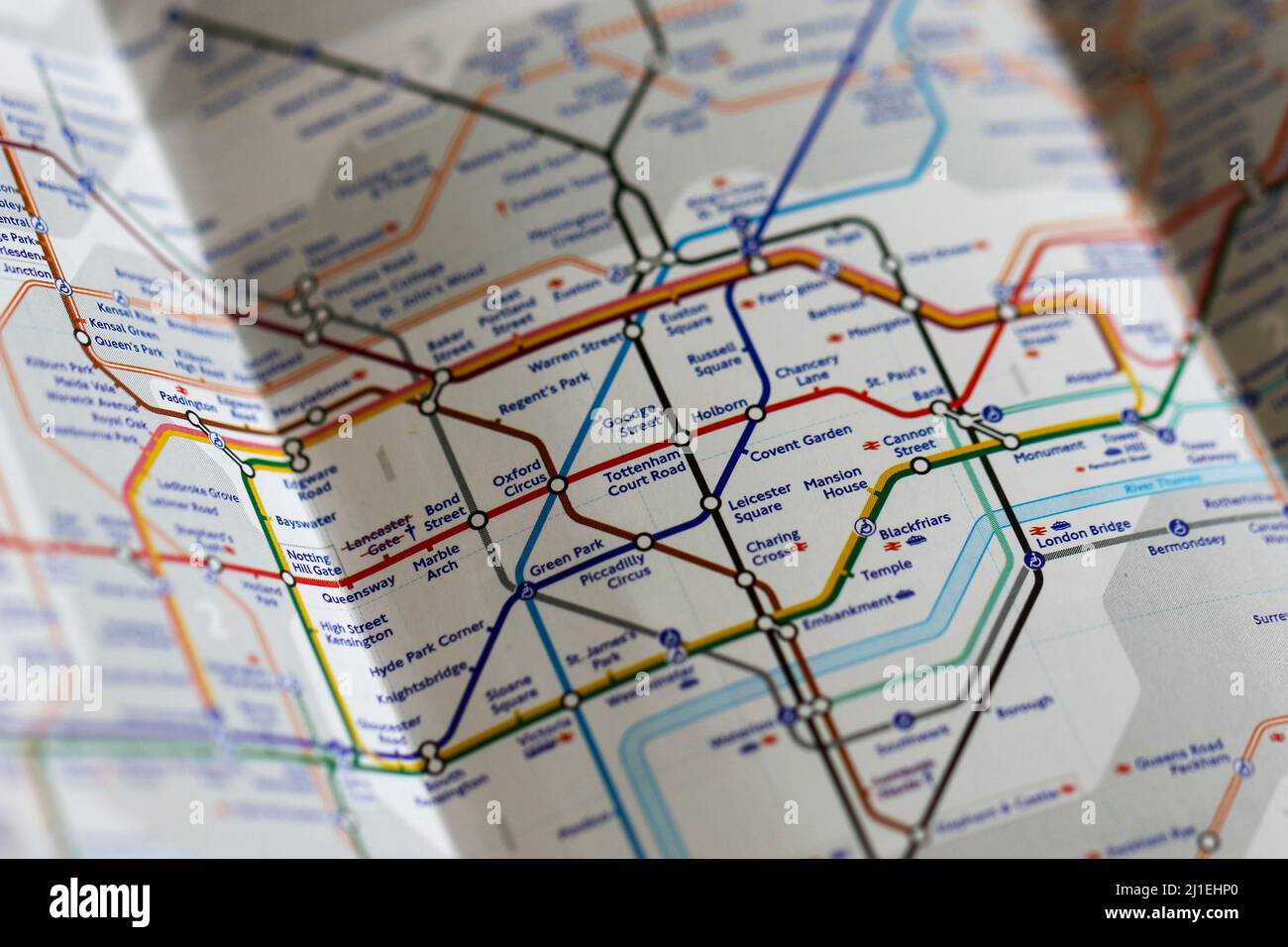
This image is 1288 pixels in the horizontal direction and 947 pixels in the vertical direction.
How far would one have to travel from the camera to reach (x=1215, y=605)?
28.1 inches

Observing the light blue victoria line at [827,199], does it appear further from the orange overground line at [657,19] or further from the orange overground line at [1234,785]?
the orange overground line at [1234,785]

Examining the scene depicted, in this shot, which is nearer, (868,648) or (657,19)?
(868,648)

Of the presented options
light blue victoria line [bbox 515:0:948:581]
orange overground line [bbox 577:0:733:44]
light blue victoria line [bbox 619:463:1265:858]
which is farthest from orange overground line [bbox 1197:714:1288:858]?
orange overground line [bbox 577:0:733:44]

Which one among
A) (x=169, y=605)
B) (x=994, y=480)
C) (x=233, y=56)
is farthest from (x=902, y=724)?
(x=233, y=56)

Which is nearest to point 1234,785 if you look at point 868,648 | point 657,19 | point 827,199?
point 868,648

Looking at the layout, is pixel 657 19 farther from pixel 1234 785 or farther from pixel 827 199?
pixel 1234 785

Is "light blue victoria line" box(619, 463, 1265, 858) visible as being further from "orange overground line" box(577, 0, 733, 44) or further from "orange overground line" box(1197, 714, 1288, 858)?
"orange overground line" box(577, 0, 733, 44)

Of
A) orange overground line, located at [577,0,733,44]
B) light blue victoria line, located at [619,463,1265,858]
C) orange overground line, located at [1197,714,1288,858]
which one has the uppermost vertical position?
orange overground line, located at [577,0,733,44]

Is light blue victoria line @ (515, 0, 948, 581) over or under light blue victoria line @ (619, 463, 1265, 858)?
over

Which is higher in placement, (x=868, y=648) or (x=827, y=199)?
(x=827, y=199)

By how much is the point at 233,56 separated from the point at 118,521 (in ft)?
1.46

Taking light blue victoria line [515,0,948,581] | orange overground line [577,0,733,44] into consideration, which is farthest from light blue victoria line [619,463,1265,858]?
orange overground line [577,0,733,44]

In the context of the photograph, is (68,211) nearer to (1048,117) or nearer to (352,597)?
(352,597)

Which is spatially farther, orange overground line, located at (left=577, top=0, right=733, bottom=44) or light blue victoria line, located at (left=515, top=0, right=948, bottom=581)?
orange overground line, located at (left=577, top=0, right=733, bottom=44)
